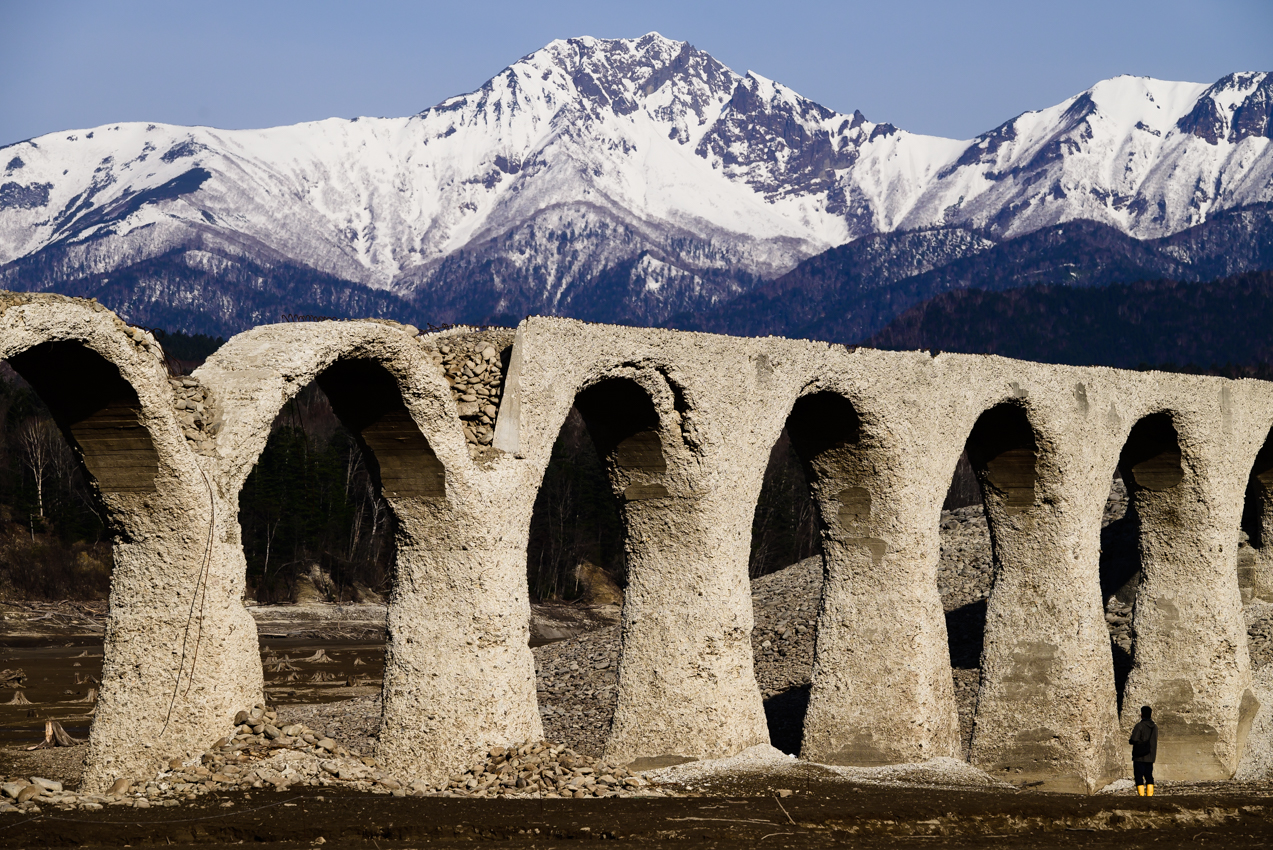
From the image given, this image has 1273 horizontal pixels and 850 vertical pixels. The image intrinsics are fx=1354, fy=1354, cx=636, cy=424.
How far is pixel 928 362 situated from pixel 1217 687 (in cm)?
829

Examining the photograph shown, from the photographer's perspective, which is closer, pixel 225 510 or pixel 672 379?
pixel 225 510

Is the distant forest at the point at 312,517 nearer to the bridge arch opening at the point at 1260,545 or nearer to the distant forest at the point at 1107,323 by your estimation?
the bridge arch opening at the point at 1260,545

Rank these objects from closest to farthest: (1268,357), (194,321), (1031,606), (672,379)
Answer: (672,379) < (1031,606) < (1268,357) < (194,321)

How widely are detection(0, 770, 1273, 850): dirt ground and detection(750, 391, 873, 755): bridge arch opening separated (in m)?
3.57

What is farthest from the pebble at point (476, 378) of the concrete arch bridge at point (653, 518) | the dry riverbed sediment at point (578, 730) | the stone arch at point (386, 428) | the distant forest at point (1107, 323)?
the distant forest at point (1107, 323)

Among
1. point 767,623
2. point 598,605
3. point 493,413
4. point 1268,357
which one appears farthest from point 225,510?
point 1268,357

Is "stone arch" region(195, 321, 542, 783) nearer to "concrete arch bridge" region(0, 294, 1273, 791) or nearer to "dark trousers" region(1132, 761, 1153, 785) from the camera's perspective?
"concrete arch bridge" region(0, 294, 1273, 791)

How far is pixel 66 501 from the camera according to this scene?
49.2m

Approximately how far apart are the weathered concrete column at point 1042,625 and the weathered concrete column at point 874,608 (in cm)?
193

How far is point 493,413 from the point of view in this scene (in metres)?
13.1

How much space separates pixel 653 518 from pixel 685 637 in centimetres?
131

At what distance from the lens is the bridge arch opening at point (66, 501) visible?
10742 mm

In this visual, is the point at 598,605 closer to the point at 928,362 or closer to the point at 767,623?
the point at 767,623

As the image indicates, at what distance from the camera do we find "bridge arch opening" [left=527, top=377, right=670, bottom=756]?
1442 centimetres
